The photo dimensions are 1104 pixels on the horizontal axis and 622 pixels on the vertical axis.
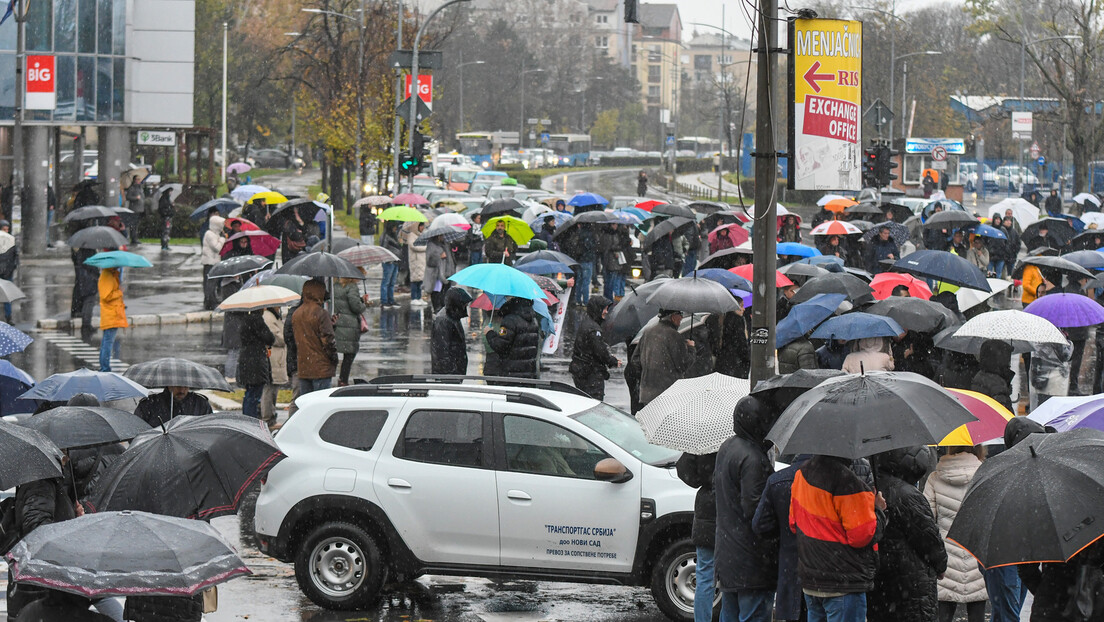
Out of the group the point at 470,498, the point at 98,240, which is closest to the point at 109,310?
the point at 98,240

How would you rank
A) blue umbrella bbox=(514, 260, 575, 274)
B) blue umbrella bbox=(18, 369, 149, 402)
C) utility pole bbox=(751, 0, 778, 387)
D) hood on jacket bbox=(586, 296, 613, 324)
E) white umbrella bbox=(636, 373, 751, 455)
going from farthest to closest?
blue umbrella bbox=(514, 260, 575, 274) → hood on jacket bbox=(586, 296, 613, 324) → utility pole bbox=(751, 0, 778, 387) → blue umbrella bbox=(18, 369, 149, 402) → white umbrella bbox=(636, 373, 751, 455)

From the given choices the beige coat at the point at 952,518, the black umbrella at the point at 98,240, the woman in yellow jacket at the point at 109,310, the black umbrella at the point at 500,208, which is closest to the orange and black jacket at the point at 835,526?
the beige coat at the point at 952,518

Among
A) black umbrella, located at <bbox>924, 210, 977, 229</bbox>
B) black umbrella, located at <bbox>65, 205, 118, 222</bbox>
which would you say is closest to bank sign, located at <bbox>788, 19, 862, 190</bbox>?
black umbrella, located at <bbox>924, 210, 977, 229</bbox>

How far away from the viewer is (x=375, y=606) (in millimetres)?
9180

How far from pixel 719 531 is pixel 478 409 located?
7.96 ft

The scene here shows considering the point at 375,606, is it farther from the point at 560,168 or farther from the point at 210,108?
the point at 560,168

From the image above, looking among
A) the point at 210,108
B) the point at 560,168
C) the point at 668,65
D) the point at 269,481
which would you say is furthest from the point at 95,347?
the point at 668,65

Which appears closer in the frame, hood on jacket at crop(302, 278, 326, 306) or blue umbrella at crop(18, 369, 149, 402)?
blue umbrella at crop(18, 369, 149, 402)

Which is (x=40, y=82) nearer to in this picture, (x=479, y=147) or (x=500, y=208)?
(x=500, y=208)

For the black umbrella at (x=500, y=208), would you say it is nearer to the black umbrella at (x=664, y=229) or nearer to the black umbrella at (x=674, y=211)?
the black umbrella at (x=674, y=211)

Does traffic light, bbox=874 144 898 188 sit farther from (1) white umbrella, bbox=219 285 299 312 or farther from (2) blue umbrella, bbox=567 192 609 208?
(1) white umbrella, bbox=219 285 299 312

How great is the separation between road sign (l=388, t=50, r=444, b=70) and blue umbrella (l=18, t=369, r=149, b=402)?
18.8 metres

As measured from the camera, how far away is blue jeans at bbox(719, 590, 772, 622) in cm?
717

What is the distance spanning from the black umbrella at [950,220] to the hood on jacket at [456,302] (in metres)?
13.3
